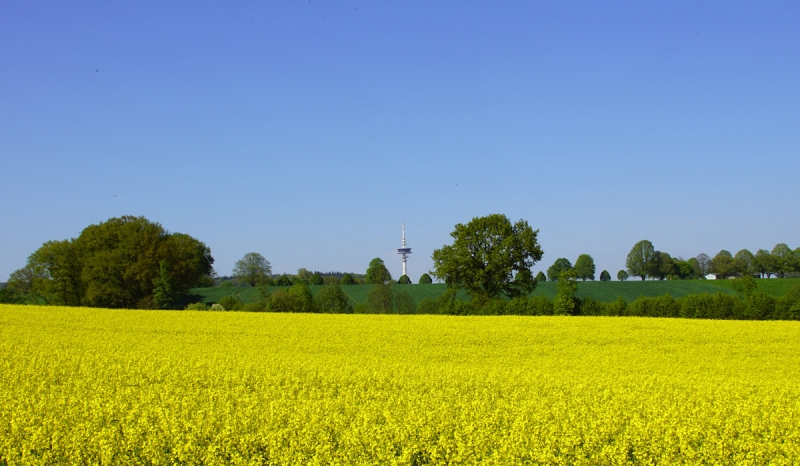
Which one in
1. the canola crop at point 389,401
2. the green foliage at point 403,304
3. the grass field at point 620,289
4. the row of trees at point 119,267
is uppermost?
the row of trees at point 119,267

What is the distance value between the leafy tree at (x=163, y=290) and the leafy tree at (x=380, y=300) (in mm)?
15848

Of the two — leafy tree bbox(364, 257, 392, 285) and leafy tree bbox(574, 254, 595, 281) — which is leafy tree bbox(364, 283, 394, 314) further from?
leafy tree bbox(574, 254, 595, 281)

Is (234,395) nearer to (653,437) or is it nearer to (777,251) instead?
(653,437)

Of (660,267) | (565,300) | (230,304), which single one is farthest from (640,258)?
(230,304)

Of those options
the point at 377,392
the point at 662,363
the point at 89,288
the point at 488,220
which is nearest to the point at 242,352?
the point at 377,392

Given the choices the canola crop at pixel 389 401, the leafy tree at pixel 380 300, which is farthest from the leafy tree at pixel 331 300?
the canola crop at pixel 389 401

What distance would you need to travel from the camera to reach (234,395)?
1184 cm

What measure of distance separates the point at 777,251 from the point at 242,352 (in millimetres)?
115638

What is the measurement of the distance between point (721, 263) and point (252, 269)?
8374cm

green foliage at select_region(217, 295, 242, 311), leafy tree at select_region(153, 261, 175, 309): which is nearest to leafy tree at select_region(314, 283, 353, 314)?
green foliage at select_region(217, 295, 242, 311)

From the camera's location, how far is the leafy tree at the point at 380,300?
54022 millimetres

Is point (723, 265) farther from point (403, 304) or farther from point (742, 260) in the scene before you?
point (403, 304)

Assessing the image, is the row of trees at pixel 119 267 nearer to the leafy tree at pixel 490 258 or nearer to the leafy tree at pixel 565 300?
the leafy tree at pixel 490 258

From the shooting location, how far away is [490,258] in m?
46.6
